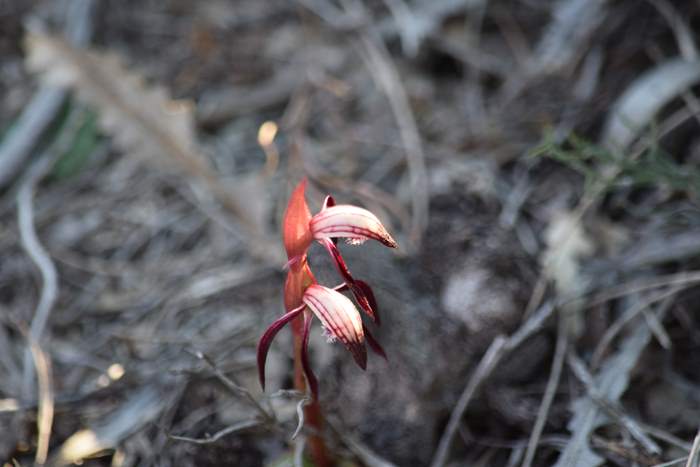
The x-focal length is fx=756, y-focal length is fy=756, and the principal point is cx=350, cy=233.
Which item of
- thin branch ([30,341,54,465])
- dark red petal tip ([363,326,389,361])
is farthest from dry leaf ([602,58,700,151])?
thin branch ([30,341,54,465])

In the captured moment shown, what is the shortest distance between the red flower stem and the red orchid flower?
0.08 ft

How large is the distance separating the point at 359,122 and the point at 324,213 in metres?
1.53

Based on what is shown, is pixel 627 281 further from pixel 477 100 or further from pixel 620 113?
pixel 477 100

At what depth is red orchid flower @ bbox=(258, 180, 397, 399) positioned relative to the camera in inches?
48.3

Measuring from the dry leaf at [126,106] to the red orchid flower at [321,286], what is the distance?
43.1 inches

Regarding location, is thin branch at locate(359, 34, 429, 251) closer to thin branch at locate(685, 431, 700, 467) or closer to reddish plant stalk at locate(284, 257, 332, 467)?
reddish plant stalk at locate(284, 257, 332, 467)

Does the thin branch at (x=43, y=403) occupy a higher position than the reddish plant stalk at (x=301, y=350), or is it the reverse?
the reddish plant stalk at (x=301, y=350)

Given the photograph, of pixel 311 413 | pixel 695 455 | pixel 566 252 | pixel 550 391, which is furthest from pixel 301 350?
pixel 566 252

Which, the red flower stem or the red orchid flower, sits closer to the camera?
the red orchid flower

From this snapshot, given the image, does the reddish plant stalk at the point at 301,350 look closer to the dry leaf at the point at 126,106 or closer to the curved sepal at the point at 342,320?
the curved sepal at the point at 342,320

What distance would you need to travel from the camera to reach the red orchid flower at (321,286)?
123 cm

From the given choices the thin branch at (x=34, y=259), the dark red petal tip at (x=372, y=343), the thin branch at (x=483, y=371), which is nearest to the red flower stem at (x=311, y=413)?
the dark red petal tip at (x=372, y=343)

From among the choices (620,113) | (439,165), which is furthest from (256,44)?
(620,113)

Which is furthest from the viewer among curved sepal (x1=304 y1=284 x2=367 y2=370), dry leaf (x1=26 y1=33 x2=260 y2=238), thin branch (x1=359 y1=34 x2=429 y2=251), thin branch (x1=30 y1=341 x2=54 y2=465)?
dry leaf (x1=26 y1=33 x2=260 y2=238)
